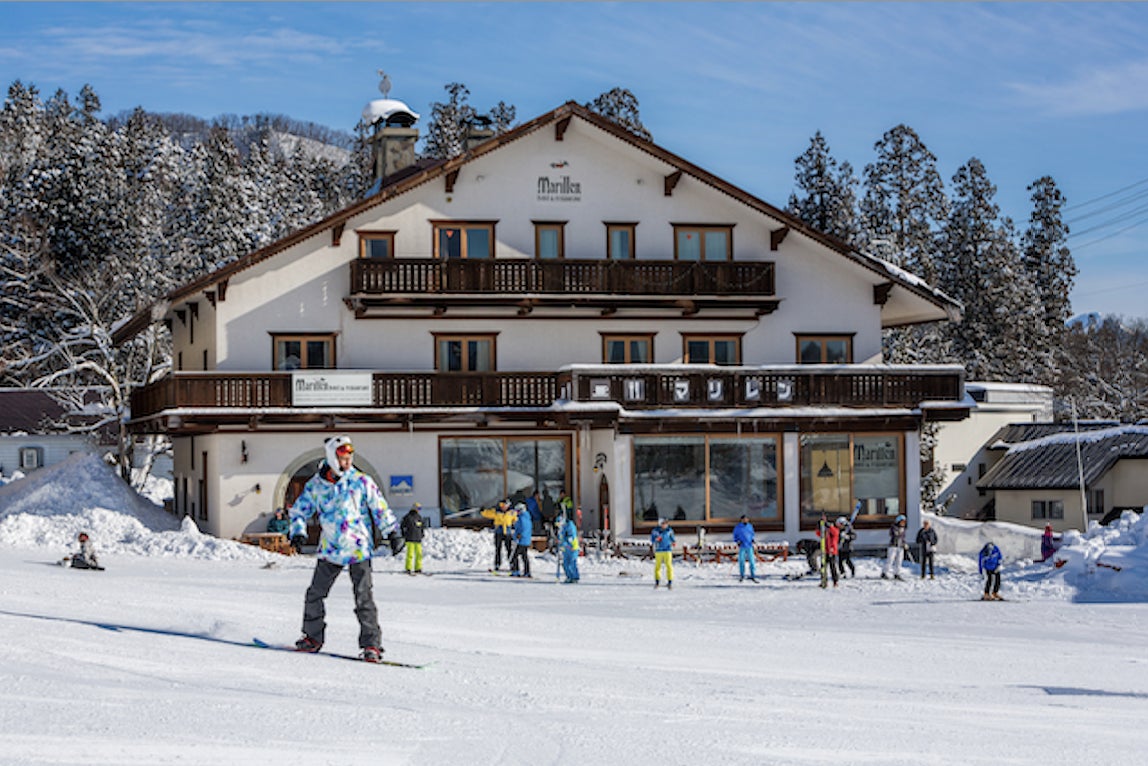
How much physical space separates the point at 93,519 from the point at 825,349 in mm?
18231

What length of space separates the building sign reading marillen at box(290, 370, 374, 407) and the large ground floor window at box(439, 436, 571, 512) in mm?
2493

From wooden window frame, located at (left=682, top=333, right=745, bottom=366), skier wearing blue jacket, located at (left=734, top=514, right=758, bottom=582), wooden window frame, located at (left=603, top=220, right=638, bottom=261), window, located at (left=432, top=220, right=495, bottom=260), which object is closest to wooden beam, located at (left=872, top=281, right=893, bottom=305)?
wooden window frame, located at (left=682, top=333, right=745, bottom=366)

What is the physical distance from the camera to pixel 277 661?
11.6m

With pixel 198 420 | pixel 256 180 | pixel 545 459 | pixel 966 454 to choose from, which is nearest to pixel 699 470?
pixel 545 459

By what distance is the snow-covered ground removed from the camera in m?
8.77

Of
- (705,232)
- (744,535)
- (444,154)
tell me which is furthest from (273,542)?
(444,154)

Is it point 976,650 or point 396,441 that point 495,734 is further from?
point 396,441

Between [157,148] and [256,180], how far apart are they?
5544 millimetres

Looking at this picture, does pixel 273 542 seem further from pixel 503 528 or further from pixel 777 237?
pixel 777 237

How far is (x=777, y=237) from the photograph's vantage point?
123 feet

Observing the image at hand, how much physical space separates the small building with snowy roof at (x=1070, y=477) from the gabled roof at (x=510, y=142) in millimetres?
11598

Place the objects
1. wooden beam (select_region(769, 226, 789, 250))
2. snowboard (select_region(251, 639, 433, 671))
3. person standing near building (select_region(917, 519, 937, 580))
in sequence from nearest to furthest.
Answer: snowboard (select_region(251, 639, 433, 671)) → person standing near building (select_region(917, 519, 937, 580)) → wooden beam (select_region(769, 226, 789, 250))

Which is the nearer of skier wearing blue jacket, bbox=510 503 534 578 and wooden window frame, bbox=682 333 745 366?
skier wearing blue jacket, bbox=510 503 534 578

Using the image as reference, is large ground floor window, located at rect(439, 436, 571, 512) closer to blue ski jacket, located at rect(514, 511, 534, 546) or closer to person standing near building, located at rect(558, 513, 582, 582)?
blue ski jacket, located at rect(514, 511, 534, 546)
